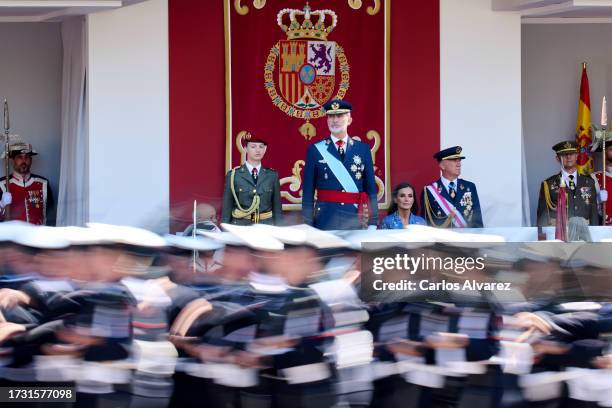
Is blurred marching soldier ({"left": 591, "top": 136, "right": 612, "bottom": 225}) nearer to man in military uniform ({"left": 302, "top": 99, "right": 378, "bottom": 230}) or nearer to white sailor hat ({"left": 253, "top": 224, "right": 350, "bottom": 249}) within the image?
man in military uniform ({"left": 302, "top": 99, "right": 378, "bottom": 230})

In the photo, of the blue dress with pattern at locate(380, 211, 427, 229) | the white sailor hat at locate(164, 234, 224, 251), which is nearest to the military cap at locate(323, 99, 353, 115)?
the blue dress with pattern at locate(380, 211, 427, 229)

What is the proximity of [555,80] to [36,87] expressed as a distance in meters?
5.07

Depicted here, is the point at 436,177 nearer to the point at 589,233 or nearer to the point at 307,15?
the point at 307,15

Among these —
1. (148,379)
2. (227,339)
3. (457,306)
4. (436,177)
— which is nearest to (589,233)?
(457,306)

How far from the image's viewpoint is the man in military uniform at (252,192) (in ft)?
30.9

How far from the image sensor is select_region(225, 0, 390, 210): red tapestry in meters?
10.5

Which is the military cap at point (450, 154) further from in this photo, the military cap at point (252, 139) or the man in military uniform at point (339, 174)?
the military cap at point (252, 139)

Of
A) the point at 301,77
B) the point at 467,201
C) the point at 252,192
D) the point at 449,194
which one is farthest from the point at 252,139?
the point at 467,201

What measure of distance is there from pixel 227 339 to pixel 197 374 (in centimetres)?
19

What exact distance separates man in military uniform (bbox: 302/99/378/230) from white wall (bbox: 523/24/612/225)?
11.3 feet

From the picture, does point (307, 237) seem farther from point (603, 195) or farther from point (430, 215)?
point (603, 195)

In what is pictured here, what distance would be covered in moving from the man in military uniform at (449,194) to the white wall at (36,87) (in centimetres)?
402

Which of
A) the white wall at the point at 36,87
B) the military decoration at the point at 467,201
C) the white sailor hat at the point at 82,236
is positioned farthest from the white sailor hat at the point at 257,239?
the white wall at the point at 36,87

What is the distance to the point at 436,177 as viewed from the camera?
10.6 m
